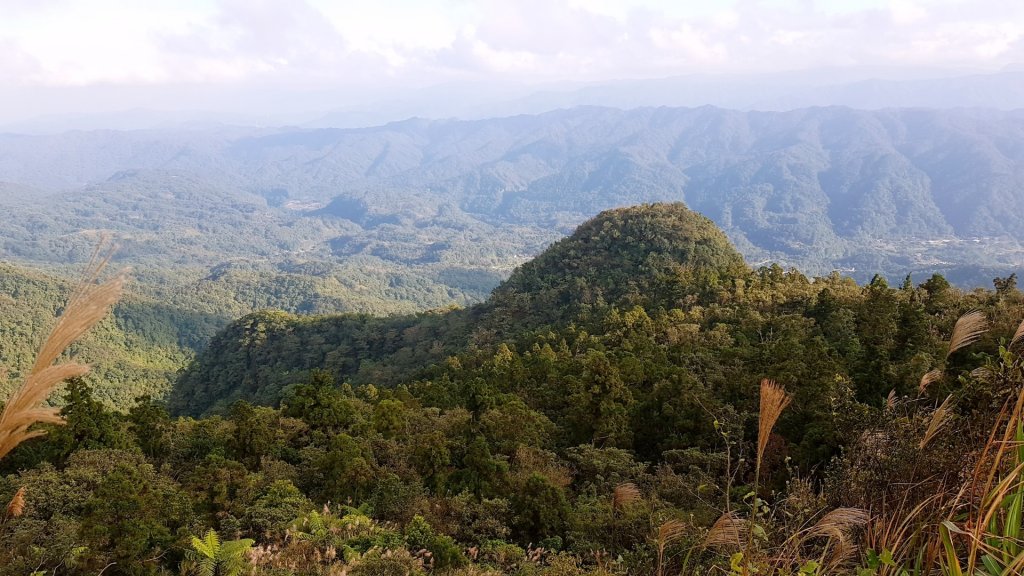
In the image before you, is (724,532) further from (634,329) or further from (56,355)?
(634,329)

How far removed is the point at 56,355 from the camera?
238 cm

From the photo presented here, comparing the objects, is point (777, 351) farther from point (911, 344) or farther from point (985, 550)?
point (985, 550)

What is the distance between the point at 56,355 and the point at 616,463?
14.6 metres

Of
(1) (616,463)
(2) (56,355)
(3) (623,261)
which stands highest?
(2) (56,355)

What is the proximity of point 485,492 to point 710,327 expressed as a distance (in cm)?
2202

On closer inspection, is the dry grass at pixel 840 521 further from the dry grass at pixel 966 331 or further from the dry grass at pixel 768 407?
the dry grass at pixel 966 331

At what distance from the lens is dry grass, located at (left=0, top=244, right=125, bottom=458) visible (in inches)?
93.4

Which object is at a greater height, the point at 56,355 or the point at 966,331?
the point at 56,355

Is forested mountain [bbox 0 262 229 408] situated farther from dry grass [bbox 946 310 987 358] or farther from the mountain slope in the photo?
dry grass [bbox 946 310 987 358]

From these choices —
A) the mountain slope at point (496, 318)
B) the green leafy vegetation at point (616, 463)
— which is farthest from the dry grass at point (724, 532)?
the mountain slope at point (496, 318)

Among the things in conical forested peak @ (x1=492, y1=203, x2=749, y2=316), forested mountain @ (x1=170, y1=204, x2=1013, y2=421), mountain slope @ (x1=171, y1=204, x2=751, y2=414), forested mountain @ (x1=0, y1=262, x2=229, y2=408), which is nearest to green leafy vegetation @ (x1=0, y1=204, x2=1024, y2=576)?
forested mountain @ (x1=170, y1=204, x2=1013, y2=421)

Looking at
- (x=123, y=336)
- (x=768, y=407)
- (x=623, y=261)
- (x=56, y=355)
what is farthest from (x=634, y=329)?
(x=123, y=336)

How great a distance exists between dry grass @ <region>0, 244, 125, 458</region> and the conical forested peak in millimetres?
43332

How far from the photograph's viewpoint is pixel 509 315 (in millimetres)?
53969
